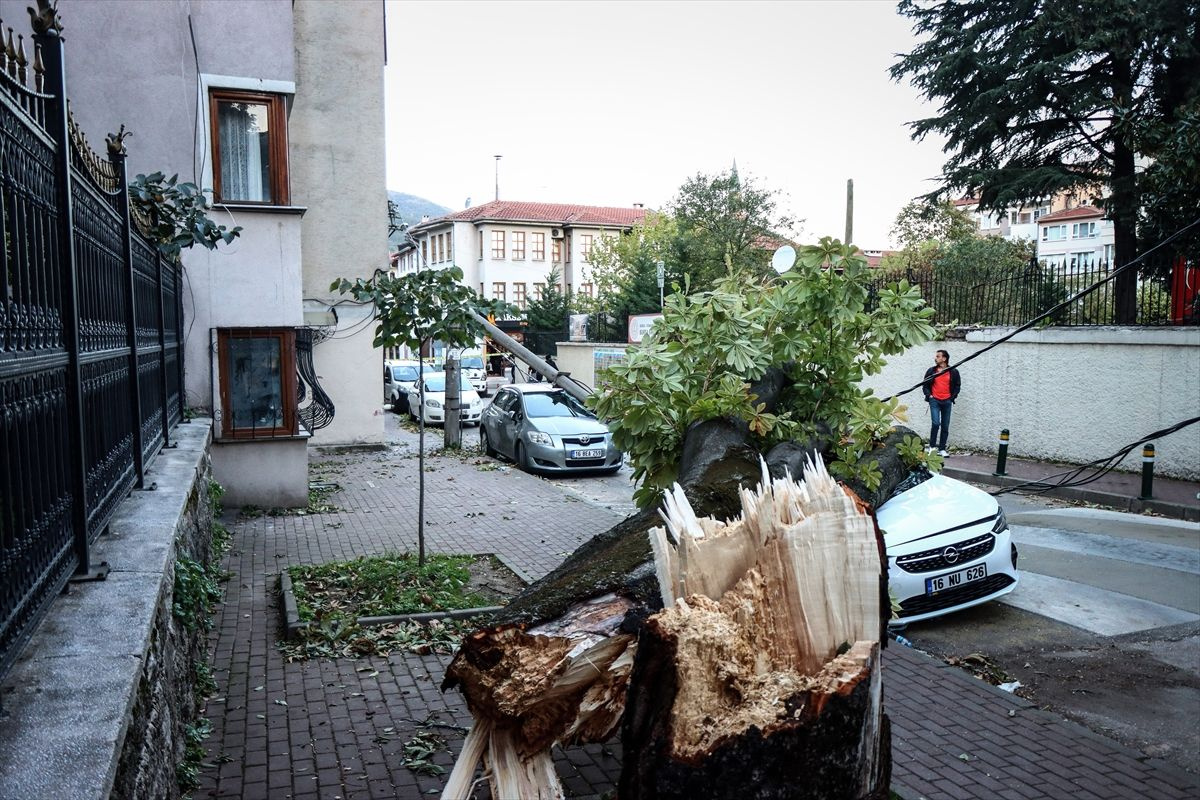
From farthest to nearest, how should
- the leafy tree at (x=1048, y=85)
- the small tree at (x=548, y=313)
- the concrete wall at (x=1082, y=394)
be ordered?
the small tree at (x=548, y=313) < the leafy tree at (x=1048, y=85) < the concrete wall at (x=1082, y=394)

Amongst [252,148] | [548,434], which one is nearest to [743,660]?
[252,148]

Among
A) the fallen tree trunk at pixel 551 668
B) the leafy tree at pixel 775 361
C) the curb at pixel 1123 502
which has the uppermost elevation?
the leafy tree at pixel 775 361

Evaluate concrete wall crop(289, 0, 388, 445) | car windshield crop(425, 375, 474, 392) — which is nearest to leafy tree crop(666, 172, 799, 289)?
car windshield crop(425, 375, 474, 392)

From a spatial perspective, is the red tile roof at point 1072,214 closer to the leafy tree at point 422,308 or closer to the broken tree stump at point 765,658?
the leafy tree at point 422,308

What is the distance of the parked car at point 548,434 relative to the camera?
57.5 feet

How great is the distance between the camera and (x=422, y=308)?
9.15m

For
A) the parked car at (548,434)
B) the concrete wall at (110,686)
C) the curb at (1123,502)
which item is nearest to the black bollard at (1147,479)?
the curb at (1123,502)

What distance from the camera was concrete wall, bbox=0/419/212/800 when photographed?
2.24m

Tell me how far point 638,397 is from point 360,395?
56.6 feet

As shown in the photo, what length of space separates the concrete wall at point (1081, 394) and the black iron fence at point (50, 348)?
50.6 ft

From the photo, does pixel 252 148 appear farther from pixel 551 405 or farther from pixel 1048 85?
pixel 1048 85

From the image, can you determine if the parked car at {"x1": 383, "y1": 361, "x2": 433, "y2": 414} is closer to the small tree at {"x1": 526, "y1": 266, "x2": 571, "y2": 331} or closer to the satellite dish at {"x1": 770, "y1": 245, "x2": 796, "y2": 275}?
the small tree at {"x1": 526, "y1": 266, "x2": 571, "y2": 331}

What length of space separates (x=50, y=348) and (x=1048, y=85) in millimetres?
23483

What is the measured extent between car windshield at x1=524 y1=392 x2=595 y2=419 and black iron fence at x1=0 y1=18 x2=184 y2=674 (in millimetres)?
13146
